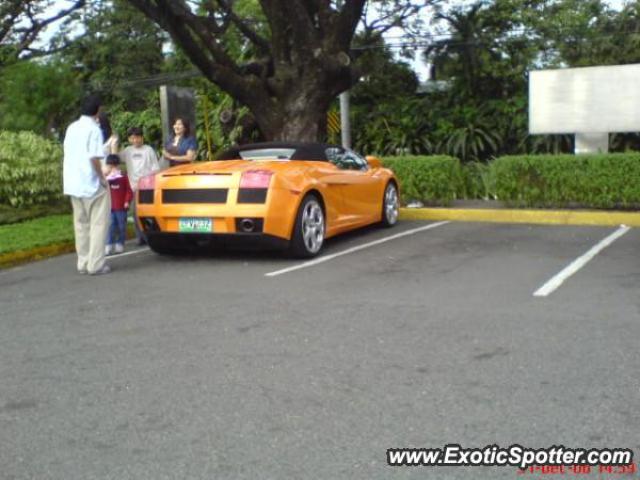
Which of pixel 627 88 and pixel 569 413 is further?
pixel 627 88

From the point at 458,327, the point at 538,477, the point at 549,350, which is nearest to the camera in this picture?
the point at 538,477

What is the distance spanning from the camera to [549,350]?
487 centimetres

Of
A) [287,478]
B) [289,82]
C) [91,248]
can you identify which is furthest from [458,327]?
[289,82]

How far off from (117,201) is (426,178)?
525 cm

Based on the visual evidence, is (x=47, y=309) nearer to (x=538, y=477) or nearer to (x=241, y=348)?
(x=241, y=348)

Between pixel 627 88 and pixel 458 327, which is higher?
pixel 627 88

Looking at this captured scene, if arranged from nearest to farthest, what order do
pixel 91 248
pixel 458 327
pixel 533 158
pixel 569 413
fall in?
pixel 569 413 → pixel 458 327 → pixel 91 248 → pixel 533 158

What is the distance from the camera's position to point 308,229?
8703 mm

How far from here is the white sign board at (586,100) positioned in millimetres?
13477

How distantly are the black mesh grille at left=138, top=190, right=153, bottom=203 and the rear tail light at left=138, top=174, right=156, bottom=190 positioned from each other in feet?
0.15

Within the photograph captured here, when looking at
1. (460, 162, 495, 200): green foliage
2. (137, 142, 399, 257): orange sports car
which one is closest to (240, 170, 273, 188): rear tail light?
(137, 142, 399, 257): orange sports car

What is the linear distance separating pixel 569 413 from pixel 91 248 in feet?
17.9
